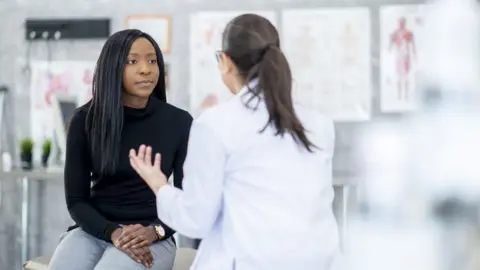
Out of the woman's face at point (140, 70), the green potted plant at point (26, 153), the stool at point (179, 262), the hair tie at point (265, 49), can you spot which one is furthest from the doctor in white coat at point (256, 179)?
the green potted plant at point (26, 153)

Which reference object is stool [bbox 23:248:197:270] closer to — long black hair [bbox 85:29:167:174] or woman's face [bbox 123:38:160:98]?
long black hair [bbox 85:29:167:174]

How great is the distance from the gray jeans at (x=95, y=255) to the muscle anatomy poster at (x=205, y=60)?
4.72 ft

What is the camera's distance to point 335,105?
2.88 metres

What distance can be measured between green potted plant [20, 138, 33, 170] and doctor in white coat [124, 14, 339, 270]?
1.86 metres

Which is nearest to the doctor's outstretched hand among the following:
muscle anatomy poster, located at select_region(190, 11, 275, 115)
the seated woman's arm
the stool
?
the seated woman's arm

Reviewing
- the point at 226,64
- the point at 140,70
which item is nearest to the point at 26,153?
the point at 140,70

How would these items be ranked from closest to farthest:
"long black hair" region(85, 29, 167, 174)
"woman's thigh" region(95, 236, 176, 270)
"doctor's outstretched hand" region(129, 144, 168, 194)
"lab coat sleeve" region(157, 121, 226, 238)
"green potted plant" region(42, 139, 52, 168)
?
"lab coat sleeve" region(157, 121, 226, 238) < "doctor's outstretched hand" region(129, 144, 168, 194) < "woman's thigh" region(95, 236, 176, 270) < "long black hair" region(85, 29, 167, 174) < "green potted plant" region(42, 139, 52, 168)

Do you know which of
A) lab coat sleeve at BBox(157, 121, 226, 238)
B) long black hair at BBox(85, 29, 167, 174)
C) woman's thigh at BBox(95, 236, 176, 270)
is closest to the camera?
lab coat sleeve at BBox(157, 121, 226, 238)

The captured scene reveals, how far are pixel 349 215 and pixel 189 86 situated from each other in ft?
3.10

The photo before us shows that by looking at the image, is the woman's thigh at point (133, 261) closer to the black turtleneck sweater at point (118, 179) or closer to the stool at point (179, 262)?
the black turtleneck sweater at point (118, 179)

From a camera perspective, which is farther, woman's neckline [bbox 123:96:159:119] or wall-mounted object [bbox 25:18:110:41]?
wall-mounted object [bbox 25:18:110:41]

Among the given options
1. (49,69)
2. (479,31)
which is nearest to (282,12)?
(479,31)

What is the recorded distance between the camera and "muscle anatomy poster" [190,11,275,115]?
9.62ft

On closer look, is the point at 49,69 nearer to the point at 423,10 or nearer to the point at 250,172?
the point at 423,10
